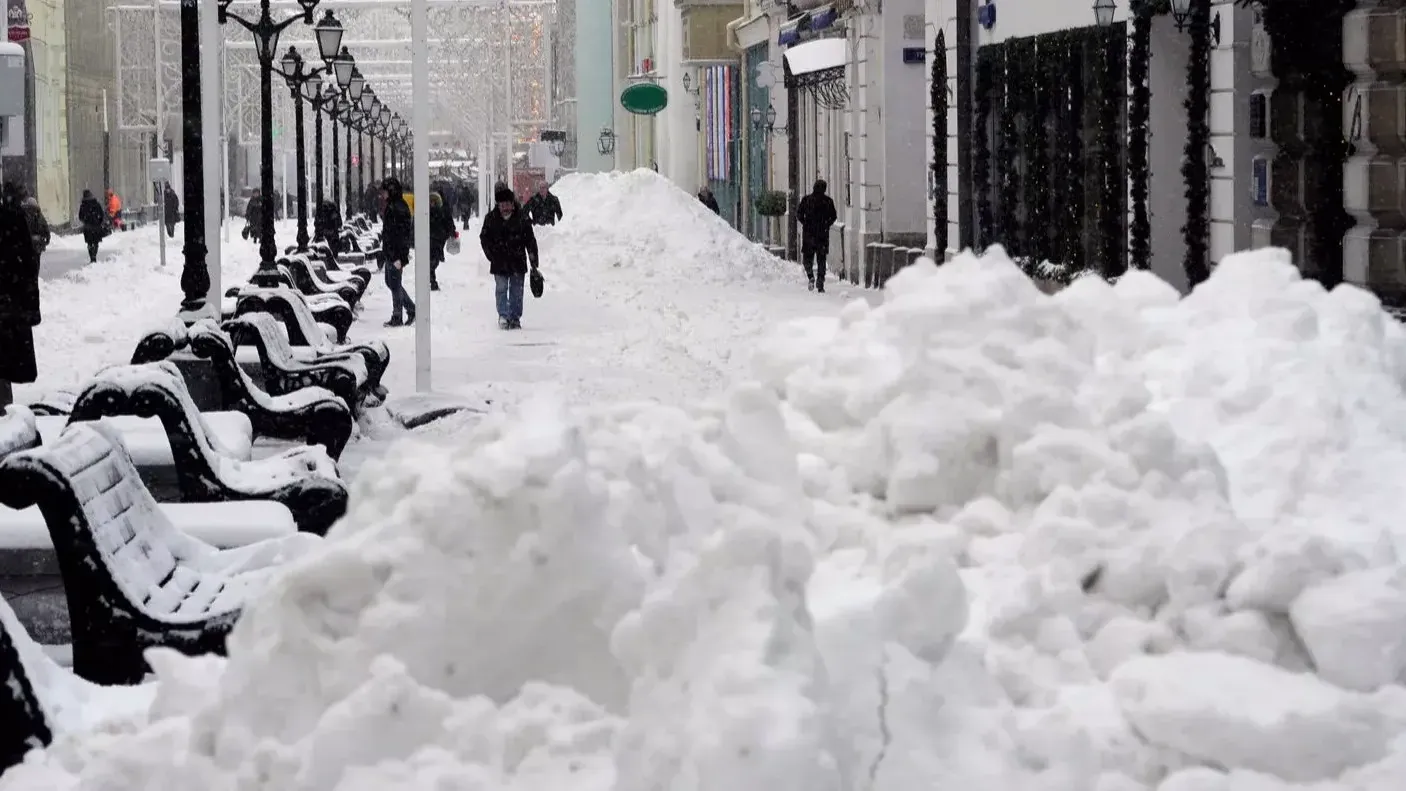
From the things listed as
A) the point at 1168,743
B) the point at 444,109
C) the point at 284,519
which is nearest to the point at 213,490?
the point at 284,519

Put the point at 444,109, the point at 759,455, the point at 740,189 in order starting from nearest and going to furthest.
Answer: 1. the point at 759,455
2. the point at 740,189
3. the point at 444,109

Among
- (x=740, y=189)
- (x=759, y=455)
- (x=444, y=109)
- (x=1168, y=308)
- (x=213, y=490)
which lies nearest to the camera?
(x=759, y=455)

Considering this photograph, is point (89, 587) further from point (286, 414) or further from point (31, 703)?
point (286, 414)

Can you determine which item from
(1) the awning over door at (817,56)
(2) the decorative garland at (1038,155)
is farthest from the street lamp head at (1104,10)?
(1) the awning over door at (817,56)

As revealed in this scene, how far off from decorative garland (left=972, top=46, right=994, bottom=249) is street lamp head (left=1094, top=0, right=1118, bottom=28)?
15.6 ft

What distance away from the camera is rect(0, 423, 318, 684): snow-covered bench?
6.09m

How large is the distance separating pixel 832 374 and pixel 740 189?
144 feet

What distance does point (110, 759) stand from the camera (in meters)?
3.58

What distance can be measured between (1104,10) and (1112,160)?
157 centimetres

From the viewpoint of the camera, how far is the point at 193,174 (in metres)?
16.2

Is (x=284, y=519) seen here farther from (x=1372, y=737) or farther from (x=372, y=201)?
(x=372, y=201)

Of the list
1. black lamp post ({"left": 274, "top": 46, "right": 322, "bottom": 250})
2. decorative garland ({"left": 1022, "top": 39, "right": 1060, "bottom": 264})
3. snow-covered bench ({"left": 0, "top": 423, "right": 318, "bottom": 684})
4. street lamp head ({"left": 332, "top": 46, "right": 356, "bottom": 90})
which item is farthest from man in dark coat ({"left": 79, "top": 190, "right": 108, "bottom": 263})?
snow-covered bench ({"left": 0, "top": 423, "right": 318, "bottom": 684})

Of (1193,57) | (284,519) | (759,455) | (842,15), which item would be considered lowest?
(284,519)

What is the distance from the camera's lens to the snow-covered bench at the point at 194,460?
8.65 metres
